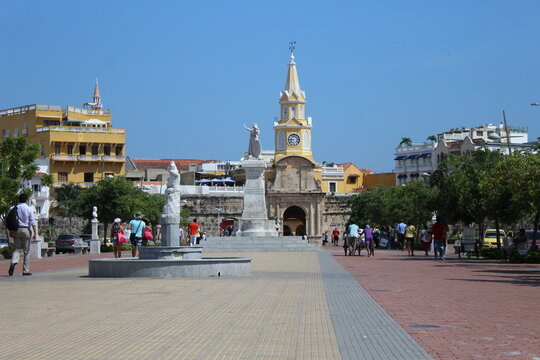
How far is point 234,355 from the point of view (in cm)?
804

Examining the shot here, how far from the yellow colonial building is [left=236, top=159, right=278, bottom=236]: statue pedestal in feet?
135

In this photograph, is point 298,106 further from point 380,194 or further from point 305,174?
point 380,194

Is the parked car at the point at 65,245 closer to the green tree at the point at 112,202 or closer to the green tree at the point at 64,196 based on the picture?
the green tree at the point at 112,202

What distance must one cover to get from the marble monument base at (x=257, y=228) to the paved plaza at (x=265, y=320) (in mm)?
30851

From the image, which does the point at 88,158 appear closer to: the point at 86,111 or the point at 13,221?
the point at 86,111

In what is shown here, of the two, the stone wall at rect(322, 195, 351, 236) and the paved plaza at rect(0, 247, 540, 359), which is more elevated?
the stone wall at rect(322, 195, 351, 236)

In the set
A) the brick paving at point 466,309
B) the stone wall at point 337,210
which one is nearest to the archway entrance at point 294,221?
the stone wall at point 337,210

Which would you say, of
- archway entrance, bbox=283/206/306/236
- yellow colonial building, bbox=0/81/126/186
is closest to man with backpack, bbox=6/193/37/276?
yellow colonial building, bbox=0/81/126/186

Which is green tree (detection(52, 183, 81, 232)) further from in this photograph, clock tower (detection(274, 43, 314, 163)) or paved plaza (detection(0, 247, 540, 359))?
paved plaza (detection(0, 247, 540, 359))

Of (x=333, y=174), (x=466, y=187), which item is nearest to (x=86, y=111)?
(x=333, y=174)

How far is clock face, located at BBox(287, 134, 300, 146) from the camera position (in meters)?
101

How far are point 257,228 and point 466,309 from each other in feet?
121

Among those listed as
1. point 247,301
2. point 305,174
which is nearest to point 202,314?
point 247,301

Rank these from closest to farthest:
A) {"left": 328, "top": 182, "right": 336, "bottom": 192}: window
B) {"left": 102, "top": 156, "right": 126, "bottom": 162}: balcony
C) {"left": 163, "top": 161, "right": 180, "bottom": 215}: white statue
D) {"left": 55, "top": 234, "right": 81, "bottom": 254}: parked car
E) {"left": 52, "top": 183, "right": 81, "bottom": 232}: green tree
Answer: {"left": 163, "top": 161, "right": 180, "bottom": 215}: white statue → {"left": 55, "top": 234, "right": 81, "bottom": 254}: parked car → {"left": 52, "top": 183, "right": 81, "bottom": 232}: green tree → {"left": 102, "top": 156, "right": 126, "bottom": 162}: balcony → {"left": 328, "top": 182, "right": 336, "bottom": 192}: window
